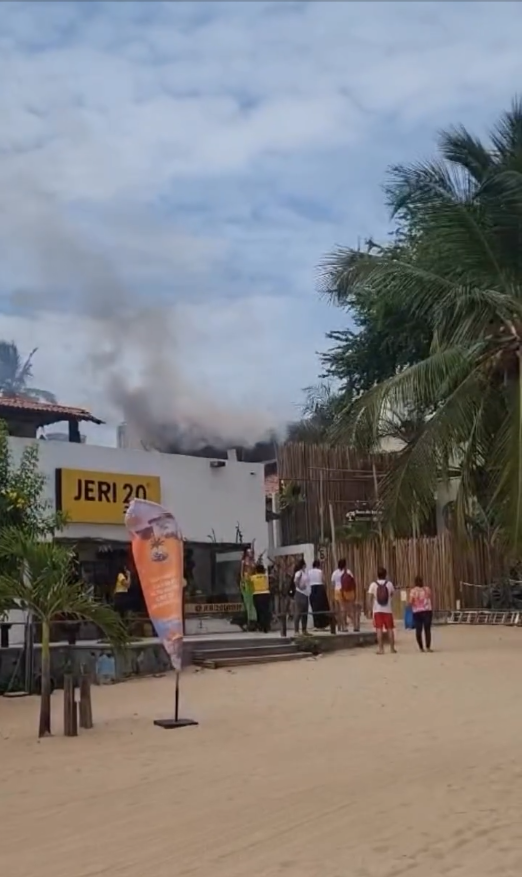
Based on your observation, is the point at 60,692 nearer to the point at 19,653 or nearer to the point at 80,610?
the point at 19,653

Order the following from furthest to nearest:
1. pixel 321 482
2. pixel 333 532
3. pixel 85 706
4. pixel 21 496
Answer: pixel 321 482 < pixel 333 532 < pixel 21 496 < pixel 85 706

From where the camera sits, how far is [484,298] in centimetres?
1977

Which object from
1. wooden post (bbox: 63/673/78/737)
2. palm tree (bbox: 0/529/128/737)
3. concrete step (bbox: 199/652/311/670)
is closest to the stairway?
concrete step (bbox: 199/652/311/670)

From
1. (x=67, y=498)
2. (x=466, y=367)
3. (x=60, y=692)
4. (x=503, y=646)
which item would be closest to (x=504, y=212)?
(x=466, y=367)

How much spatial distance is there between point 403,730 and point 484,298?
10.4 meters

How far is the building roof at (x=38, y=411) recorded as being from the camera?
2589 centimetres

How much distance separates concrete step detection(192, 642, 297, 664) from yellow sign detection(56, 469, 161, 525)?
3942 mm

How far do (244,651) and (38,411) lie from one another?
928cm

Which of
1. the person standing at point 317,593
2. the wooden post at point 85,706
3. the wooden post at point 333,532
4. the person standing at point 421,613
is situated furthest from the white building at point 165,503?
the wooden post at point 85,706

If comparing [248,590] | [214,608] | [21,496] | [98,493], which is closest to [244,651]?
[248,590]

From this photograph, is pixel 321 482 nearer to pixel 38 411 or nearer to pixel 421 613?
pixel 38 411

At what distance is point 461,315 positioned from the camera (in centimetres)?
2055

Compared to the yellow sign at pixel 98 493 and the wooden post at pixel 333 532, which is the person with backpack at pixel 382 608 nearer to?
the yellow sign at pixel 98 493

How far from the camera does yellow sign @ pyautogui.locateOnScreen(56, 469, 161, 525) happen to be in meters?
21.5
